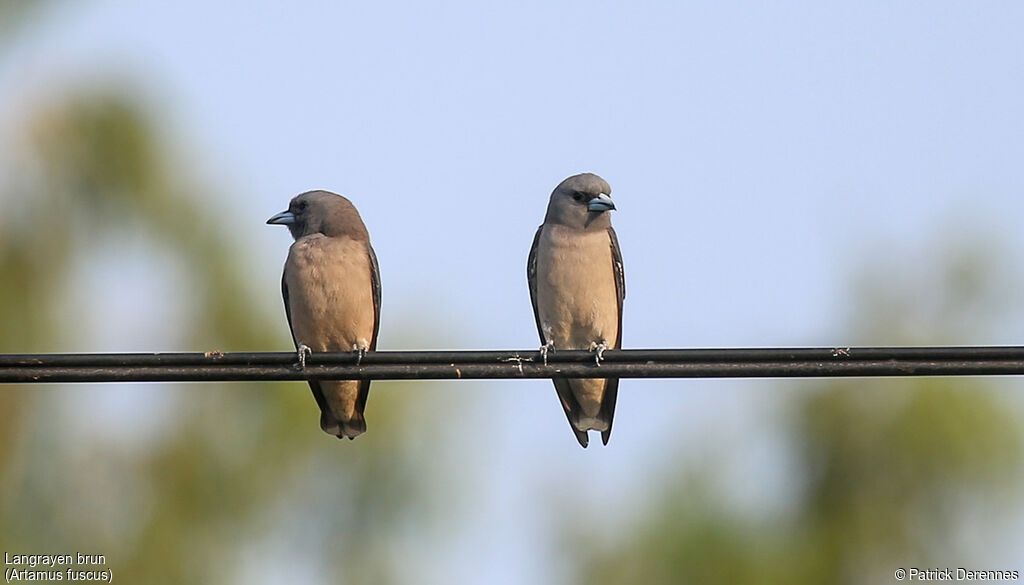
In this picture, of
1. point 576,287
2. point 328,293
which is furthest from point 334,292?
point 576,287

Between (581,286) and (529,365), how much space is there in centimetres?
364

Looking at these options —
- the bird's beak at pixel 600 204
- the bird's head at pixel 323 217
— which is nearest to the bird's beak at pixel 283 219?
the bird's head at pixel 323 217

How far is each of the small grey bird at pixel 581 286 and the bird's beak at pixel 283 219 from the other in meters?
1.67

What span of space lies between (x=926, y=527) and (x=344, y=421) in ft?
21.3

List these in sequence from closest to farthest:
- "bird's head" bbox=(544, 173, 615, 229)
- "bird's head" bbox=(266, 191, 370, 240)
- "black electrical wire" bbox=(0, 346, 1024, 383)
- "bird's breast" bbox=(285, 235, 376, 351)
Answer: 1. "black electrical wire" bbox=(0, 346, 1024, 383)
2. "bird's breast" bbox=(285, 235, 376, 351)
3. "bird's head" bbox=(266, 191, 370, 240)
4. "bird's head" bbox=(544, 173, 615, 229)

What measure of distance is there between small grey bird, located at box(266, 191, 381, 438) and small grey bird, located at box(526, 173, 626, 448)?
3.75ft

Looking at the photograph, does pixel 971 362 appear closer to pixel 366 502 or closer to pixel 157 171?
pixel 366 502

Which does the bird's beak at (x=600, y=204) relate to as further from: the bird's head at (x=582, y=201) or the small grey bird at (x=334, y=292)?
the small grey bird at (x=334, y=292)

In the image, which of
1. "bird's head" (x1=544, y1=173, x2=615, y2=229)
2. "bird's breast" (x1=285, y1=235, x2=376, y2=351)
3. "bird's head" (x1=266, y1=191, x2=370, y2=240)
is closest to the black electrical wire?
"bird's breast" (x1=285, y1=235, x2=376, y2=351)

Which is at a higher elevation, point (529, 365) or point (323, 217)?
point (323, 217)

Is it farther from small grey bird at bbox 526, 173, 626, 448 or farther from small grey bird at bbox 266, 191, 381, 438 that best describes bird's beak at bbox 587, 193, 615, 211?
small grey bird at bbox 266, 191, 381, 438

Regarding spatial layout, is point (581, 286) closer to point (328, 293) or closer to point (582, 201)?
point (582, 201)

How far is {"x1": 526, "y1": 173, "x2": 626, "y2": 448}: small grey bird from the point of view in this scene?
1021 centimetres

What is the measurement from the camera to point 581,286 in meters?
10.2
